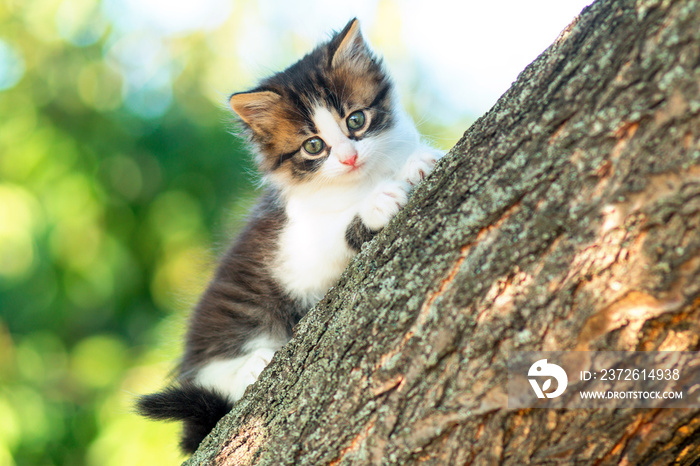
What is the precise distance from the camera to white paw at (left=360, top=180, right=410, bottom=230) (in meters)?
1.86

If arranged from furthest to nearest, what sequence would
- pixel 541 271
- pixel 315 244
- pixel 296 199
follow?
pixel 296 199 → pixel 315 244 → pixel 541 271

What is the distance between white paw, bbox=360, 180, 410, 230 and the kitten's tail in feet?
2.88

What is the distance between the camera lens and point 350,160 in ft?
7.57

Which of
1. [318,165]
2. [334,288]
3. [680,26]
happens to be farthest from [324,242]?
[680,26]

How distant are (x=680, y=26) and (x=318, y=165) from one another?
1.59 metres

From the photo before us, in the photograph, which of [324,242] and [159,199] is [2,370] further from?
[324,242]

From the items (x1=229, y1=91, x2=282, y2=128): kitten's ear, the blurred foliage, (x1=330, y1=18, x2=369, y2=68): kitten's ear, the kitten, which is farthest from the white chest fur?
the blurred foliage

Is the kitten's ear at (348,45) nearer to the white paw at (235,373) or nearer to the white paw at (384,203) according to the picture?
the white paw at (384,203)

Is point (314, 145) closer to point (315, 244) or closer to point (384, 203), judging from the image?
point (315, 244)

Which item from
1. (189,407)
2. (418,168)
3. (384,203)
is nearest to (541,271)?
(384,203)

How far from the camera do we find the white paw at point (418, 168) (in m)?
1.98

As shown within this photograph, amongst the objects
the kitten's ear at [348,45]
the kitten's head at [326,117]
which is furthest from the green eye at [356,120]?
the kitten's ear at [348,45]

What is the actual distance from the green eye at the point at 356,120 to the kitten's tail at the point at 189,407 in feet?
4.10

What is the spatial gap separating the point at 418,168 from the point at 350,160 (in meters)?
0.40
